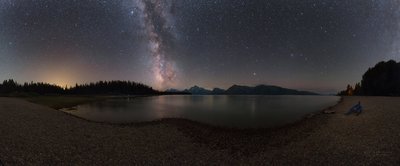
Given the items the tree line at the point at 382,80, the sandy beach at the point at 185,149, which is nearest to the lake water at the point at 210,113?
the sandy beach at the point at 185,149

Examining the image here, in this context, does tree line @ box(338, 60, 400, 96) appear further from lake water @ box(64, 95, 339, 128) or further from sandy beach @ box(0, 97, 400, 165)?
sandy beach @ box(0, 97, 400, 165)

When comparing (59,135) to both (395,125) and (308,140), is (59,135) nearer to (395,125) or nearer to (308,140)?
(308,140)

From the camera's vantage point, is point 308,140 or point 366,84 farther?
point 366,84

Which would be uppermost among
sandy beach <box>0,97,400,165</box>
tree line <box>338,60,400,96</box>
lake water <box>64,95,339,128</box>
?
tree line <box>338,60,400,96</box>

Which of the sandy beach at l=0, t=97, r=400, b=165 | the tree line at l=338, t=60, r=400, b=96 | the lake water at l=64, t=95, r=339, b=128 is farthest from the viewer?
the tree line at l=338, t=60, r=400, b=96

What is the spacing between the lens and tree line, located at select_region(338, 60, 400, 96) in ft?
329

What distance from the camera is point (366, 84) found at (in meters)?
115

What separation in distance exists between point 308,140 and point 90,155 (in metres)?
14.7

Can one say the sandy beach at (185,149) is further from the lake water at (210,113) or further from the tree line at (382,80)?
the tree line at (382,80)

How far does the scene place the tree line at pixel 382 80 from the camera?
3944 inches

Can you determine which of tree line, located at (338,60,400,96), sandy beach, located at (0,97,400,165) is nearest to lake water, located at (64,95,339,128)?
sandy beach, located at (0,97,400,165)

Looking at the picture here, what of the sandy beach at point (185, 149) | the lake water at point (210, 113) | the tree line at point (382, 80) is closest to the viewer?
the sandy beach at point (185, 149)

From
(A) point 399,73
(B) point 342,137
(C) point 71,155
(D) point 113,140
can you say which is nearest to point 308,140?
(B) point 342,137

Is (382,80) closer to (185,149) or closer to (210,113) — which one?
(210,113)
